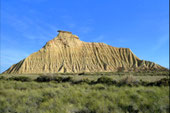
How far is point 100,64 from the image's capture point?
6475 centimetres

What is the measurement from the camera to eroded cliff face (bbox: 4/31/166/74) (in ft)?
200

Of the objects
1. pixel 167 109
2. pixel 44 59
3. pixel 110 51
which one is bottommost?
pixel 167 109

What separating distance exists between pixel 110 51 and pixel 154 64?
20908 mm

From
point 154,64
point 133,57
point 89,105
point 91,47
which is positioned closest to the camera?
point 89,105

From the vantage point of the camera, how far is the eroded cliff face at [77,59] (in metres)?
60.8

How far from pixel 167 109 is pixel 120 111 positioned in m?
1.74

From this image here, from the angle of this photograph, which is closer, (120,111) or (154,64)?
(120,111)

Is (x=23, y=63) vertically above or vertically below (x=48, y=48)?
below

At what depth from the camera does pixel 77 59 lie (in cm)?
6600

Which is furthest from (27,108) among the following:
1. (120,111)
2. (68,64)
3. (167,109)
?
(68,64)

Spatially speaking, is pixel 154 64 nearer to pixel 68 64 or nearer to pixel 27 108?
Result: pixel 68 64

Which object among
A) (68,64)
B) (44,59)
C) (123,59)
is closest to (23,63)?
(44,59)

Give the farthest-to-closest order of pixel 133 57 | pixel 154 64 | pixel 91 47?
pixel 91 47, pixel 133 57, pixel 154 64

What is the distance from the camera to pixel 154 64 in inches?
2413
